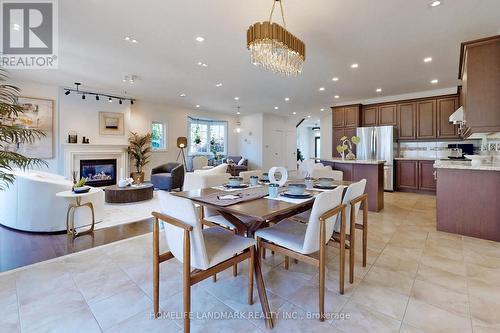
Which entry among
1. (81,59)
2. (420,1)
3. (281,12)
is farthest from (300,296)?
(81,59)

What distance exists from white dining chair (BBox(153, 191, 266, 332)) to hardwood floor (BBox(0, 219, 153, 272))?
5.75ft

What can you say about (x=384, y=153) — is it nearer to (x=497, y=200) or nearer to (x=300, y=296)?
(x=497, y=200)

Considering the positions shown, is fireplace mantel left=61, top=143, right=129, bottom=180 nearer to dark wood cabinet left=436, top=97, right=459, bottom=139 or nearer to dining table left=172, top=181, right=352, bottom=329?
Result: dining table left=172, top=181, right=352, bottom=329

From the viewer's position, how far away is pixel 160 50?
153 inches

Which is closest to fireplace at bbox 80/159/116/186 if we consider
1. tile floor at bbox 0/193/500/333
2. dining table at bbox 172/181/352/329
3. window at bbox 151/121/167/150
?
window at bbox 151/121/167/150

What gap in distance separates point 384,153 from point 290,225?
5.53m

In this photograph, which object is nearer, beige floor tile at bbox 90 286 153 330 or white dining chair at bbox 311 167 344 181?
beige floor tile at bbox 90 286 153 330

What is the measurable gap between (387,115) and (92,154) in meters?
8.49

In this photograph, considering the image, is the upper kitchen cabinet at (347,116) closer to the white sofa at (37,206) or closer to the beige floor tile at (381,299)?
the beige floor tile at (381,299)

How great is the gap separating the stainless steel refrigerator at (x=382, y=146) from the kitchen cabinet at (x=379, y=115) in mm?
478

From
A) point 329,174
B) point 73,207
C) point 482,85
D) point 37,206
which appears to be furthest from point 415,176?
point 37,206

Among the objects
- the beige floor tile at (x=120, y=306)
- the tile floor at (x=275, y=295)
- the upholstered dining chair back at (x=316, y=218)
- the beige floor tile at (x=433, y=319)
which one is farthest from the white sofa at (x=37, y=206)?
the beige floor tile at (x=433, y=319)

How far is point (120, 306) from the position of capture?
1.70 metres

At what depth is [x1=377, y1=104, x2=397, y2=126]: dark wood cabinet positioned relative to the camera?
6664 millimetres
